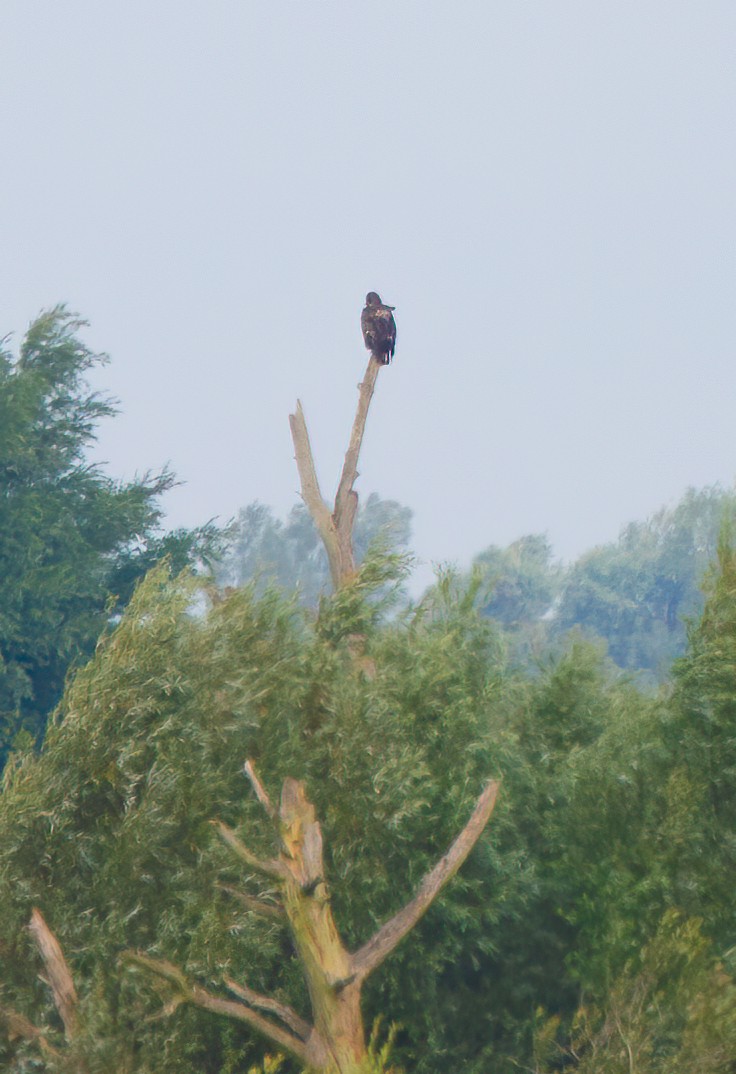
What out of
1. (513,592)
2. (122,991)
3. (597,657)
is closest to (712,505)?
(513,592)

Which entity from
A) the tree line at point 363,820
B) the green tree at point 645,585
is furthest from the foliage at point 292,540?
the tree line at point 363,820

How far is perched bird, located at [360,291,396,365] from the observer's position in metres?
17.4

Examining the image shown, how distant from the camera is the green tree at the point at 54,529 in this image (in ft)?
115

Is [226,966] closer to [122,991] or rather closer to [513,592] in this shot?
[122,991]

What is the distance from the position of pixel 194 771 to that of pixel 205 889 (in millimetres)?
1430

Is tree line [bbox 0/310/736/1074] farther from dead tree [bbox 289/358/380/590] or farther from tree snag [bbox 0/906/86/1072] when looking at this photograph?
tree snag [bbox 0/906/86/1072]

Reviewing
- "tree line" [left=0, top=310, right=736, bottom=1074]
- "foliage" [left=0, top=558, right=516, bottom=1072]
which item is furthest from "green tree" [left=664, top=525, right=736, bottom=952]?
"foliage" [left=0, top=558, right=516, bottom=1072]

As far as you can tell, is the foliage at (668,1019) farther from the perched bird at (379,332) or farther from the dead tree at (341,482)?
the perched bird at (379,332)

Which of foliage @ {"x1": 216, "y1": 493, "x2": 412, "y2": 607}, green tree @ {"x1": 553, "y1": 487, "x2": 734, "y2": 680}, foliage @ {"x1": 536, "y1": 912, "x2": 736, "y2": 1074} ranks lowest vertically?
foliage @ {"x1": 536, "y1": 912, "x2": 736, "y2": 1074}

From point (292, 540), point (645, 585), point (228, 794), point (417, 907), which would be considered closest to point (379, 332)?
point (228, 794)

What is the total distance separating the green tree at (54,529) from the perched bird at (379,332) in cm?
1811

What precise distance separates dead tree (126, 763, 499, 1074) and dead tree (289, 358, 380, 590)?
677 cm

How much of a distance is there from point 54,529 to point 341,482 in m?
20.7

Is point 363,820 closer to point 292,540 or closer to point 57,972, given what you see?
point 57,972
